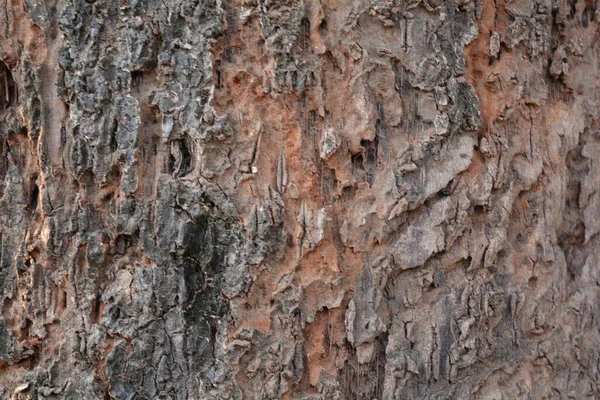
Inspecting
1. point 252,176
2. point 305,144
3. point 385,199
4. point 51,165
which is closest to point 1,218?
point 51,165

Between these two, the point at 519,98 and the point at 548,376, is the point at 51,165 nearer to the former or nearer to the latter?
the point at 519,98

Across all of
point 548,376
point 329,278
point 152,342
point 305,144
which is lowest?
point 548,376

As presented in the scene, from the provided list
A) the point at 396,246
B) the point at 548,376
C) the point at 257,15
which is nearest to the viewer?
the point at 257,15

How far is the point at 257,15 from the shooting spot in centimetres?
126

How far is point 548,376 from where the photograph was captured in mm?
1599

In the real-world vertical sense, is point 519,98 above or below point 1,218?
above

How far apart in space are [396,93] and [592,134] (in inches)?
A: 24.4

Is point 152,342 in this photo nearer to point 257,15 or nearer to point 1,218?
point 1,218

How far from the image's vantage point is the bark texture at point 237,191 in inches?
50.3

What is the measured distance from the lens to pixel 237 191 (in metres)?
1.29

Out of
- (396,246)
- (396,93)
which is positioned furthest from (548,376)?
(396,93)

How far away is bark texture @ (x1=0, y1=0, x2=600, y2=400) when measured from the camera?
4.19ft

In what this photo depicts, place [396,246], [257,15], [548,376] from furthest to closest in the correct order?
[548,376] < [396,246] < [257,15]

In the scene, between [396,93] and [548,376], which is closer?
[396,93]
